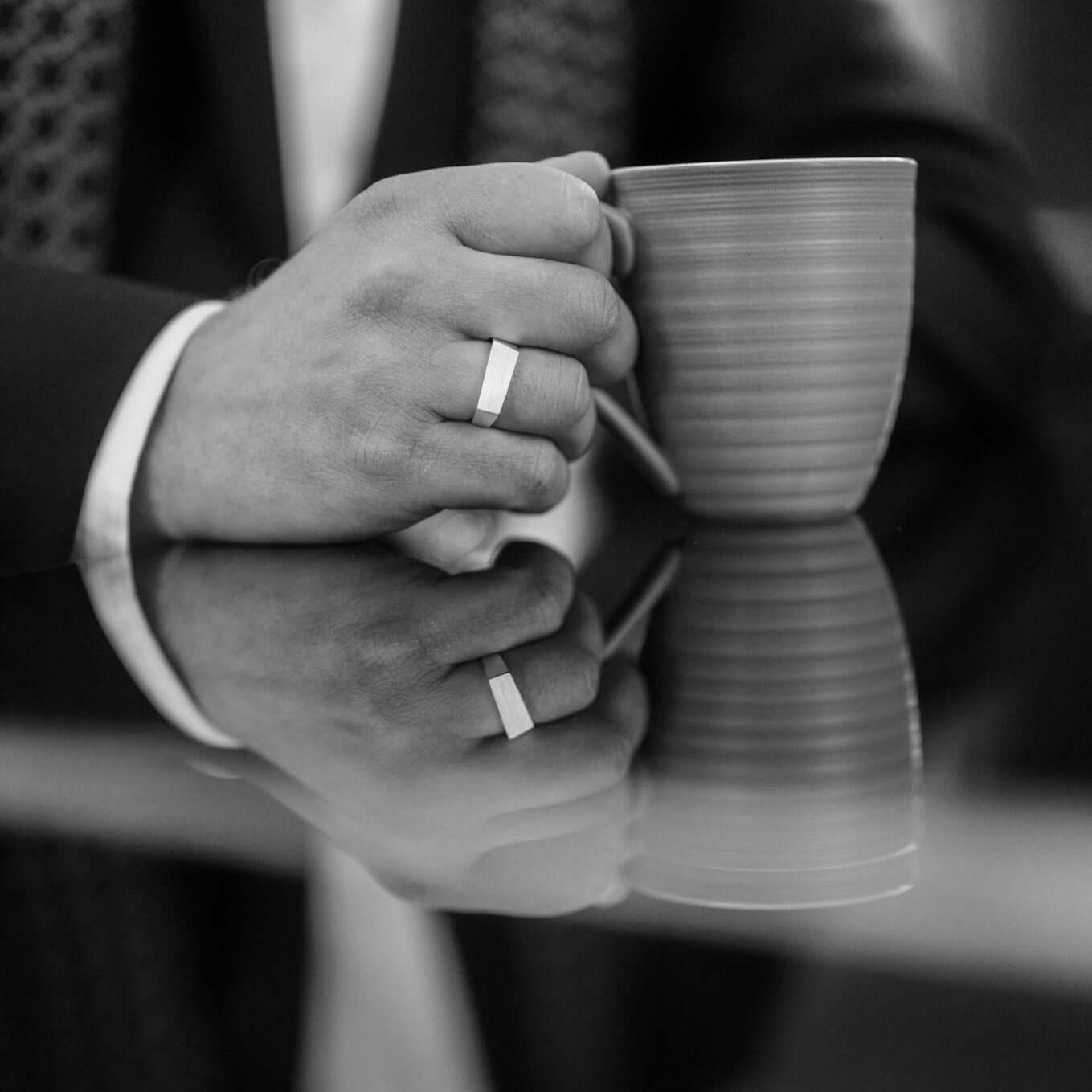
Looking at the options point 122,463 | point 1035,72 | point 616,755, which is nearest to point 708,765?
point 616,755

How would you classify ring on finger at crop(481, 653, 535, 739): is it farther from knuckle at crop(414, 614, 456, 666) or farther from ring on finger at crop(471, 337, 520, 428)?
ring on finger at crop(471, 337, 520, 428)

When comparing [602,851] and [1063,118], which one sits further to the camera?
[1063,118]

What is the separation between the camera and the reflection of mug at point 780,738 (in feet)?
0.79

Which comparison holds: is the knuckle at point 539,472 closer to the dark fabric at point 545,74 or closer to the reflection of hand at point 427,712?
the reflection of hand at point 427,712

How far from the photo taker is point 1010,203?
39.3 inches

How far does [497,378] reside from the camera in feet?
1.80

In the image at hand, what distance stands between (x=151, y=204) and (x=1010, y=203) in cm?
77

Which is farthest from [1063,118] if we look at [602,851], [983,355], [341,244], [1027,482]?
[602,851]

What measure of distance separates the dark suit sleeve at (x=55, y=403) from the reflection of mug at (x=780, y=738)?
300 mm

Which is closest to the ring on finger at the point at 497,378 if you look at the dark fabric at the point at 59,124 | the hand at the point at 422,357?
the hand at the point at 422,357

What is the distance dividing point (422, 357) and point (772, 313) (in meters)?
0.15

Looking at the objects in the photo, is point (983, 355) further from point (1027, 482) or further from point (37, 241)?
point (37, 241)

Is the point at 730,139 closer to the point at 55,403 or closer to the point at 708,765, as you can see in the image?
the point at 55,403

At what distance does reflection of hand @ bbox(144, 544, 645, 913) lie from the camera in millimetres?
252
